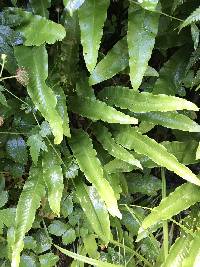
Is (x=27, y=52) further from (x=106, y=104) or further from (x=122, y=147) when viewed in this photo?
(x=122, y=147)

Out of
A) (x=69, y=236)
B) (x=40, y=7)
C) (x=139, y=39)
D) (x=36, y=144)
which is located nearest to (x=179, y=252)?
(x=69, y=236)

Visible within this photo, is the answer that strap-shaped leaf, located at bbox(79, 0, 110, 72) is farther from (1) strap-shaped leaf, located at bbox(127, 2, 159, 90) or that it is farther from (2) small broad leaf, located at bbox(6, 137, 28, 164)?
(2) small broad leaf, located at bbox(6, 137, 28, 164)

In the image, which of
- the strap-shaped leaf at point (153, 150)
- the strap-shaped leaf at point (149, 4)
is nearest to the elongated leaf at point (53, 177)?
the strap-shaped leaf at point (153, 150)

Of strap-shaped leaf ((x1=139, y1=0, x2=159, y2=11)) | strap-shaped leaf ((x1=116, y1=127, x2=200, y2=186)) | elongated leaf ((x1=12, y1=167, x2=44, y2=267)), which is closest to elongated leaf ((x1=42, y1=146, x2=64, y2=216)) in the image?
elongated leaf ((x1=12, y1=167, x2=44, y2=267))

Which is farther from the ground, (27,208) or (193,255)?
(27,208)

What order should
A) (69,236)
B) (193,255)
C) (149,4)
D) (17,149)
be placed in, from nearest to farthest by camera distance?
(149,4) → (193,255) → (17,149) → (69,236)

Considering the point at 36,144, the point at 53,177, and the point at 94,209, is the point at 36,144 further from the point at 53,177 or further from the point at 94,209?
the point at 94,209
